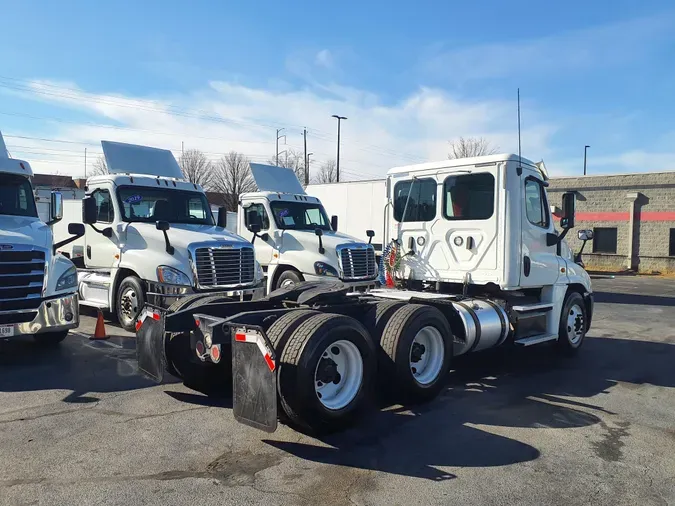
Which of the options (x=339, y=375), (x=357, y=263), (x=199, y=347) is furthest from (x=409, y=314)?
(x=357, y=263)

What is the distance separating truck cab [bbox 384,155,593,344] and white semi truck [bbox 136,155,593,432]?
0.7 inches

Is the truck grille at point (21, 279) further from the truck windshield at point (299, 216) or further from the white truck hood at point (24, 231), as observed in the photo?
the truck windshield at point (299, 216)


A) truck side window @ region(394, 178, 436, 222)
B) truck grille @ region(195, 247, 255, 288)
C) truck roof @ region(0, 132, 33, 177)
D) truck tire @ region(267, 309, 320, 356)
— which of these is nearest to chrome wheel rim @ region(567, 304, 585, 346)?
truck side window @ region(394, 178, 436, 222)

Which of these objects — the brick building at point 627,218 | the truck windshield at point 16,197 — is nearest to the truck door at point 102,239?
the truck windshield at point 16,197

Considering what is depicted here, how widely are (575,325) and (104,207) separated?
846 cm

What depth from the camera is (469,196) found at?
26.8 ft

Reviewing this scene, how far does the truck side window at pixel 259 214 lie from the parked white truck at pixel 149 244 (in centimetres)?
171

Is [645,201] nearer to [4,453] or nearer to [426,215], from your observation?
[426,215]

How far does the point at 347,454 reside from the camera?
4.62 m

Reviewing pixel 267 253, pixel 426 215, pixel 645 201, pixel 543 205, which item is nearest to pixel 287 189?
pixel 267 253

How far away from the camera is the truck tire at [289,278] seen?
12.4m

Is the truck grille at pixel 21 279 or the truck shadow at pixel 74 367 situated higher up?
the truck grille at pixel 21 279

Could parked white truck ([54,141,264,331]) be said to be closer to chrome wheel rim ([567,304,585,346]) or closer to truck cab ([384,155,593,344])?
truck cab ([384,155,593,344])

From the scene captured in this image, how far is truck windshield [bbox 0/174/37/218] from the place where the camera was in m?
8.80
